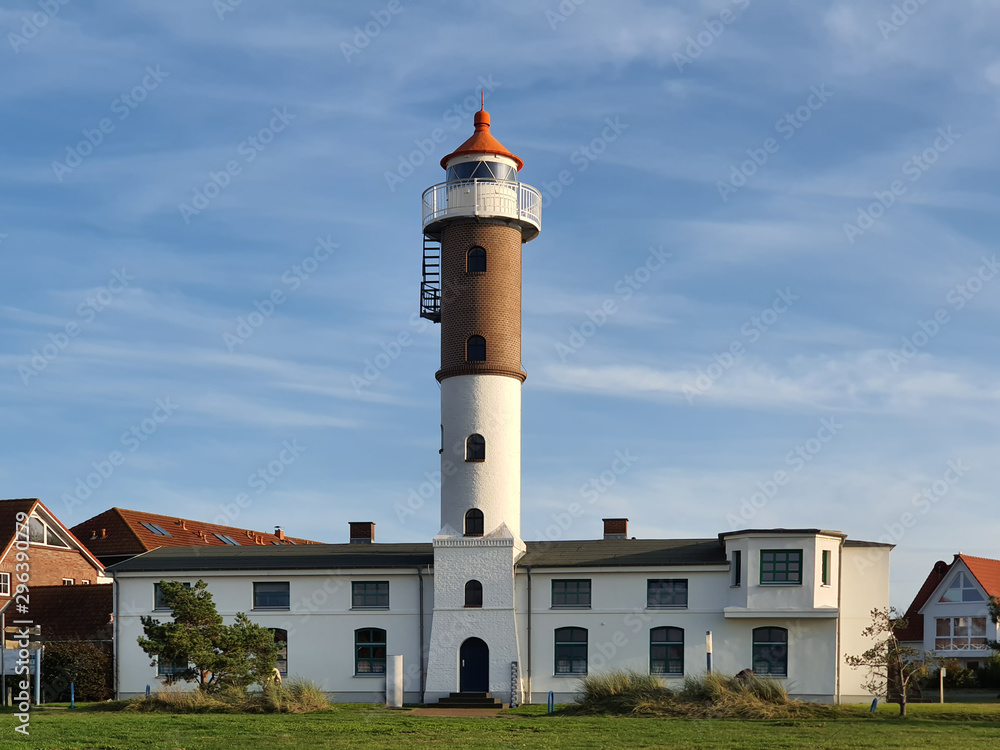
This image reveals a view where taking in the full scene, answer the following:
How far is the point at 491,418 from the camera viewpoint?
3844 cm

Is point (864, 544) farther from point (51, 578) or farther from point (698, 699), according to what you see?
point (51, 578)

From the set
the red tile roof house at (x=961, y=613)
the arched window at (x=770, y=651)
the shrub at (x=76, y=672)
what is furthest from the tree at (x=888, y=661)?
the shrub at (x=76, y=672)

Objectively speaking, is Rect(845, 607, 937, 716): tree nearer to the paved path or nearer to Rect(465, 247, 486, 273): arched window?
the paved path

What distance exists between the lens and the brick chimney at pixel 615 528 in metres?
42.1

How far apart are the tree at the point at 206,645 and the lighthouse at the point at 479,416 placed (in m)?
5.88

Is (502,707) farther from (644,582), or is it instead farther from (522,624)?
(644,582)

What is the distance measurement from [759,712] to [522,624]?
998 cm

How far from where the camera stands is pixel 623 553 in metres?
38.9

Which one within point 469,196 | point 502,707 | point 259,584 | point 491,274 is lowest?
point 502,707

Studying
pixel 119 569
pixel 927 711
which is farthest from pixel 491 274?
pixel 927 711

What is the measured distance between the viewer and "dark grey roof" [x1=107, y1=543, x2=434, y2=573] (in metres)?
39.2

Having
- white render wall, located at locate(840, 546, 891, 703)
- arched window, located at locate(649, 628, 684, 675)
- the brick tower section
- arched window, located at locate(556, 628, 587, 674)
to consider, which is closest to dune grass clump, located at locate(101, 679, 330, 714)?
arched window, located at locate(556, 628, 587, 674)

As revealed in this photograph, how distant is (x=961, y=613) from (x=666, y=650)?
25145 mm

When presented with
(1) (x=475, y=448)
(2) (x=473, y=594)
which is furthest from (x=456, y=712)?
(1) (x=475, y=448)
